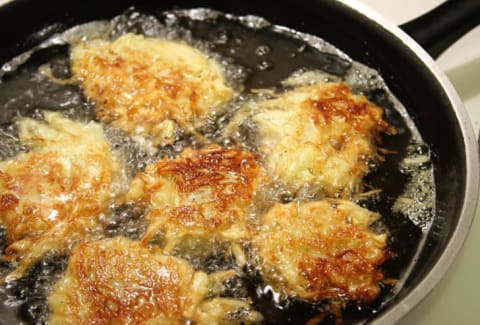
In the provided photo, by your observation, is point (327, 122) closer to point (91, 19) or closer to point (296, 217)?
point (296, 217)

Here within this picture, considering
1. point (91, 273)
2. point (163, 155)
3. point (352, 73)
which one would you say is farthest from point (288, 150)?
point (91, 273)

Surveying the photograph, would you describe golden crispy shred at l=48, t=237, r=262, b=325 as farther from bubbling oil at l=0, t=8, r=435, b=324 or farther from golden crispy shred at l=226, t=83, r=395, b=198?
golden crispy shred at l=226, t=83, r=395, b=198

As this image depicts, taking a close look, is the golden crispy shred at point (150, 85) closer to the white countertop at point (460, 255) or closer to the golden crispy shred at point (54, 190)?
the golden crispy shred at point (54, 190)

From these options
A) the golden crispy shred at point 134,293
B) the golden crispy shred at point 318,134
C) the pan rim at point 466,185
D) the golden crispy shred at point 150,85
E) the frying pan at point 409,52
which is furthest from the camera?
the golden crispy shred at point 150,85

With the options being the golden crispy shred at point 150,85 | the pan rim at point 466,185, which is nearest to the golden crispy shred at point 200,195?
the golden crispy shred at point 150,85

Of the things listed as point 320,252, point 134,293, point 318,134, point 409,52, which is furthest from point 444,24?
point 134,293
